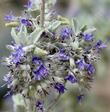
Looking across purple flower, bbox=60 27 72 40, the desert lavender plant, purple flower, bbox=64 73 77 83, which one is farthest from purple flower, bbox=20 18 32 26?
purple flower, bbox=64 73 77 83

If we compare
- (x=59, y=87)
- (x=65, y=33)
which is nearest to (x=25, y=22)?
(x=65, y=33)

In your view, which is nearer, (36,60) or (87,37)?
(36,60)

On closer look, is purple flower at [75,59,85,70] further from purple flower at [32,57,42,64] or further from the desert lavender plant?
purple flower at [32,57,42,64]

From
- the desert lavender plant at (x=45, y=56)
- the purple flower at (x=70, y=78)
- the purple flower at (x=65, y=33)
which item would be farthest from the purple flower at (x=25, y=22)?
the purple flower at (x=70, y=78)

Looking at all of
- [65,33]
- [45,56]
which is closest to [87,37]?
[65,33]

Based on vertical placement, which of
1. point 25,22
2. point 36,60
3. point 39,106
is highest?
point 25,22

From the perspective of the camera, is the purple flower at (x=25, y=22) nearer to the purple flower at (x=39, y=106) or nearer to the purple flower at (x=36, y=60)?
the purple flower at (x=36, y=60)

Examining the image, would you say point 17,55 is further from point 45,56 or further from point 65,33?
point 65,33

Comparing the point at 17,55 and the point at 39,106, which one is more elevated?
the point at 17,55

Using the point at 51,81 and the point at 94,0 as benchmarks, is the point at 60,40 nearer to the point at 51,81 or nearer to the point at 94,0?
the point at 51,81

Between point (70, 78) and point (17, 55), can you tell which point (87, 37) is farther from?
point (17, 55)
